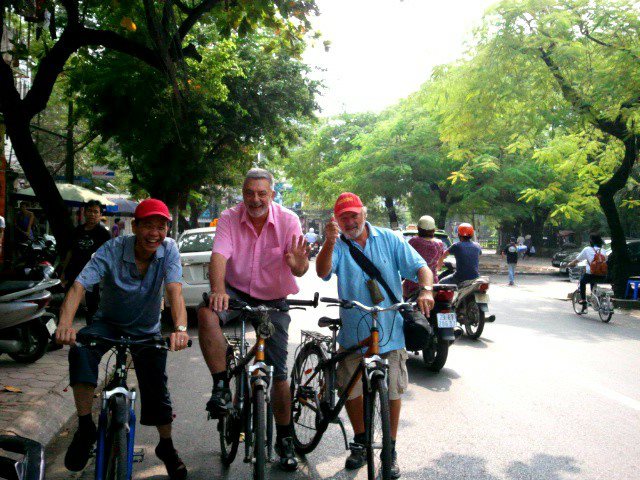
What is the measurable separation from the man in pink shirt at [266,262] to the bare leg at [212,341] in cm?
3

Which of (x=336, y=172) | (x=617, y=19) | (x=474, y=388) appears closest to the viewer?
(x=474, y=388)

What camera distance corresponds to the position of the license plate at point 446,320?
7391mm

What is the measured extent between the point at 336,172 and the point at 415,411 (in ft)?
100

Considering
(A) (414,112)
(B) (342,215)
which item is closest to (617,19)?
(B) (342,215)

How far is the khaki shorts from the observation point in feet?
13.7

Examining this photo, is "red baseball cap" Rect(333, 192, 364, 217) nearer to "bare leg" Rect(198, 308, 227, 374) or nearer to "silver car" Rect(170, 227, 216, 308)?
"bare leg" Rect(198, 308, 227, 374)

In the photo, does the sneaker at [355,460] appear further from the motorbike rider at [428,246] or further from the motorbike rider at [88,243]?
the motorbike rider at [88,243]

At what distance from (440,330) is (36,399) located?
4163 mm

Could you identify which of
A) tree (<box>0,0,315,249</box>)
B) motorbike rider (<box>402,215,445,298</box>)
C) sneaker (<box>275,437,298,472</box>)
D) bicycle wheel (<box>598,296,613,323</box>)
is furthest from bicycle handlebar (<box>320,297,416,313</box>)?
bicycle wheel (<box>598,296,613,323</box>)

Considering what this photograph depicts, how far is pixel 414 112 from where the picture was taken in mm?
32062

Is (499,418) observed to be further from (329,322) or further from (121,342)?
(121,342)

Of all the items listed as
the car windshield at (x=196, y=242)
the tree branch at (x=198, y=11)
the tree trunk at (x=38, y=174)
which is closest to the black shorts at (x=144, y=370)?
the tree trunk at (x=38, y=174)

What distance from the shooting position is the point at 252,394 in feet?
12.3

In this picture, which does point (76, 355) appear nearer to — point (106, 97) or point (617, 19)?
point (106, 97)
